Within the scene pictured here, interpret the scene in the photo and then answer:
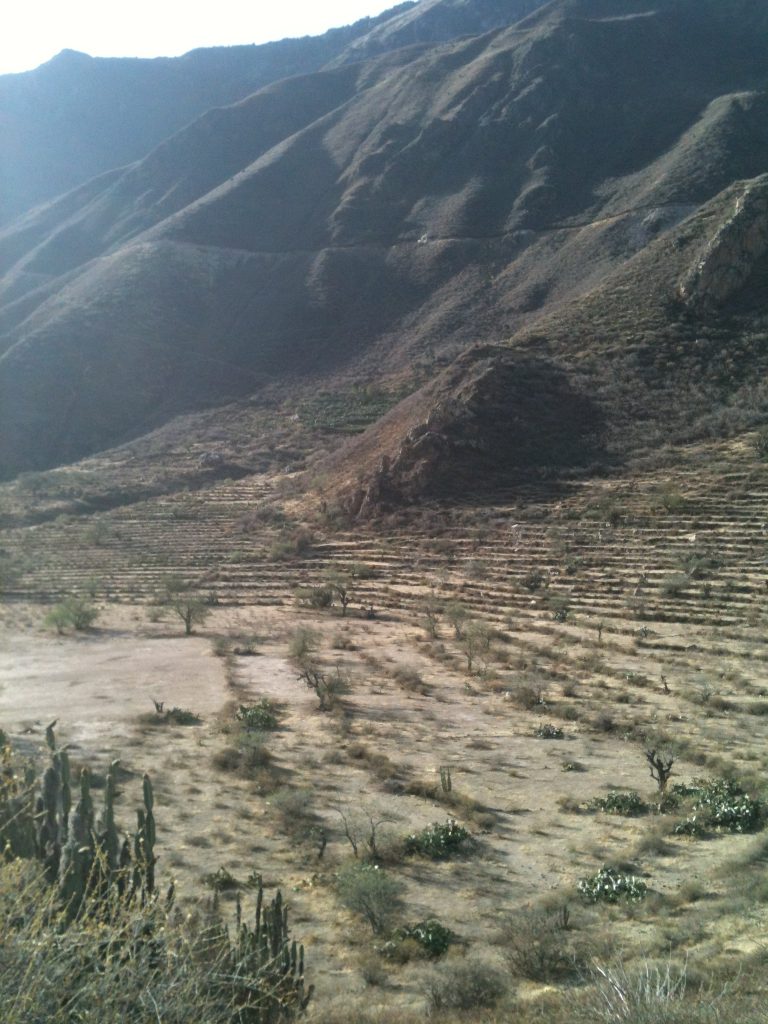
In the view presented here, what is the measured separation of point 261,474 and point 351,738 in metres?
34.2

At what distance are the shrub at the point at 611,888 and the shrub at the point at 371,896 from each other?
194cm

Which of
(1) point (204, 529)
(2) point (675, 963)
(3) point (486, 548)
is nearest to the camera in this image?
(2) point (675, 963)

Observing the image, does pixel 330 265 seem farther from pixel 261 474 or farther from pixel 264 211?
pixel 261 474

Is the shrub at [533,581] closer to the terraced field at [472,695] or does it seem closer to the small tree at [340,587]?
the terraced field at [472,695]

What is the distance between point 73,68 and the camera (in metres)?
160

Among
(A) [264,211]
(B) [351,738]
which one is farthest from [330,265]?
(B) [351,738]

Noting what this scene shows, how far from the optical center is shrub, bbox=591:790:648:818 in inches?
433

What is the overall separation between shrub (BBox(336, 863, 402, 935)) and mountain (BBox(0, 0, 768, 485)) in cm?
2620

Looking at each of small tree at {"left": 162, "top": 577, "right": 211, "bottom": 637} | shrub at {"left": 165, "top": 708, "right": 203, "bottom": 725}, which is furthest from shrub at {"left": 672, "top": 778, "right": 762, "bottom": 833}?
small tree at {"left": 162, "top": 577, "right": 211, "bottom": 637}

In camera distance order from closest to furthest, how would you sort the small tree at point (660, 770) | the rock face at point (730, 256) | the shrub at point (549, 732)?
1. the small tree at point (660, 770)
2. the shrub at point (549, 732)
3. the rock face at point (730, 256)

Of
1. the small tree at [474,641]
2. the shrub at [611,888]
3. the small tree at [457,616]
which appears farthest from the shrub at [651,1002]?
the small tree at [457,616]

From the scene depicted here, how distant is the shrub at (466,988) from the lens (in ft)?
21.6

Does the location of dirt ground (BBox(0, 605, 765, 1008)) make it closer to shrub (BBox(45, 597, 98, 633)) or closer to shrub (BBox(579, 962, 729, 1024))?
shrub (BBox(579, 962, 729, 1024))

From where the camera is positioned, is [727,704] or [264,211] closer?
[727,704]
